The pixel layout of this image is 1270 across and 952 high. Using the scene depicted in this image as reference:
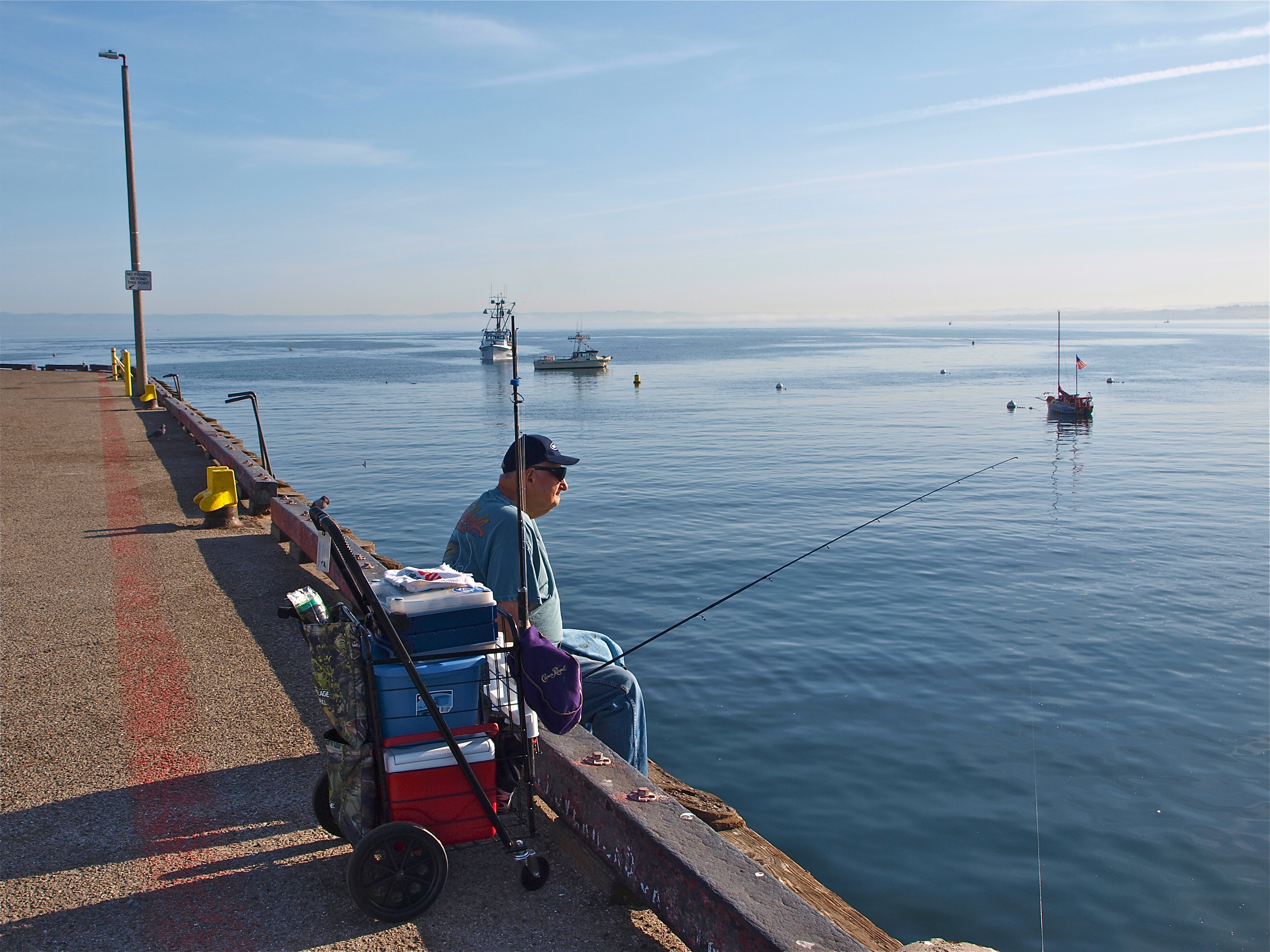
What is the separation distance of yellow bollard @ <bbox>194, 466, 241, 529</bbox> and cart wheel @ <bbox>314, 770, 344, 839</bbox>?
259 inches

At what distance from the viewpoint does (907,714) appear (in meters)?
9.47

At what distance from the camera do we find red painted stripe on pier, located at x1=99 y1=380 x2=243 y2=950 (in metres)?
3.30

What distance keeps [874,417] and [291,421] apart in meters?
26.1

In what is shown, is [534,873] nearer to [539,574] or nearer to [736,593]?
[539,574]

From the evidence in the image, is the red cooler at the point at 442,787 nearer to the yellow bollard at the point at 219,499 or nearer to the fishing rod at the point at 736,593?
the fishing rod at the point at 736,593

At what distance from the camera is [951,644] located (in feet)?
37.8

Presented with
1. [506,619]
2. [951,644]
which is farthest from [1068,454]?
[506,619]

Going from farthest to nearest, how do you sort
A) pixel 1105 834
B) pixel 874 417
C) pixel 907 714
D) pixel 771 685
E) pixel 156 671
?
1. pixel 874 417
2. pixel 771 685
3. pixel 907 714
4. pixel 1105 834
5. pixel 156 671

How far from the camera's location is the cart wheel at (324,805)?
3.75 meters

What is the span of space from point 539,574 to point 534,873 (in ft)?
3.98

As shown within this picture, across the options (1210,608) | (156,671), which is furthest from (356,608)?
(1210,608)

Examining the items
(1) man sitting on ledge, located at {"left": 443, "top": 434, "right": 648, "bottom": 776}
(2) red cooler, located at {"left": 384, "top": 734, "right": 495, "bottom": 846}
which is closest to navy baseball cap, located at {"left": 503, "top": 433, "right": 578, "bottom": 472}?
(1) man sitting on ledge, located at {"left": 443, "top": 434, "right": 648, "bottom": 776}

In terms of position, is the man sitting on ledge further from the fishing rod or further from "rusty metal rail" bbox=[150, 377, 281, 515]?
"rusty metal rail" bbox=[150, 377, 281, 515]

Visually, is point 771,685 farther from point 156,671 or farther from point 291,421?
point 291,421
